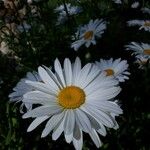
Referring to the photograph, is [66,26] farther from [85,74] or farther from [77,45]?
[85,74]

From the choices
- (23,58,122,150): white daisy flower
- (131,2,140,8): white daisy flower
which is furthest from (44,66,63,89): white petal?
(131,2,140,8): white daisy flower

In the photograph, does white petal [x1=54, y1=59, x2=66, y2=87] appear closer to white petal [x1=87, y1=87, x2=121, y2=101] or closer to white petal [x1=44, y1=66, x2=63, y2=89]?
white petal [x1=44, y1=66, x2=63, y2=89]

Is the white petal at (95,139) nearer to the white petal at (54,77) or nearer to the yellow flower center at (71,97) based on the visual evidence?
the yellow flower center at (71,97)

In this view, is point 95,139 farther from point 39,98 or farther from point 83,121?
point 39,98

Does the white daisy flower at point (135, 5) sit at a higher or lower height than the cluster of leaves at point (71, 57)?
lower

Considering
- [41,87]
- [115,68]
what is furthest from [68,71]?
[115,68]

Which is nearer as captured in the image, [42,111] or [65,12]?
[42,111]

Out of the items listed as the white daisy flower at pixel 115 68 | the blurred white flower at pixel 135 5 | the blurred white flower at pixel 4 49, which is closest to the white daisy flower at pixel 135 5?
the blurred white flower at pixel 135 5
